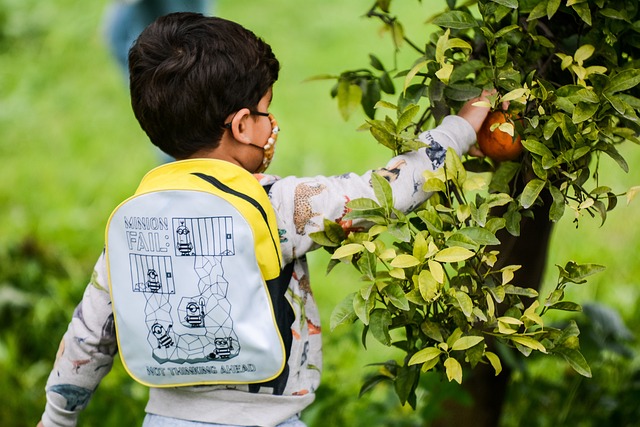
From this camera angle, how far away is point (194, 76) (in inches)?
67.7

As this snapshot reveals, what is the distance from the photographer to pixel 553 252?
402 cm

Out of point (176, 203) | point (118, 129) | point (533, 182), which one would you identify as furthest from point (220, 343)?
point (118, 129)

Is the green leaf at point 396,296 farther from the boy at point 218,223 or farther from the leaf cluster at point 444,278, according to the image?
the boy at point 218,223

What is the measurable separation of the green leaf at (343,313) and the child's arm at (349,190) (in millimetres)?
163

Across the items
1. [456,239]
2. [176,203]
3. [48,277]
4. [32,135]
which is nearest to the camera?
[456,239]

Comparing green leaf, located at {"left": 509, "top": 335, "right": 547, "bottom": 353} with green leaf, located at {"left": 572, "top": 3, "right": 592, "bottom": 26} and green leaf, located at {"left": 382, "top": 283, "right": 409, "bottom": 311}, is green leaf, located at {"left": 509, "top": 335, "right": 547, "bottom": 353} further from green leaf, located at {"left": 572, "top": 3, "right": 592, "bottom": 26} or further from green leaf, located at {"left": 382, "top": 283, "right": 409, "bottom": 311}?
green leaf, located at {"left": 572, "top": 3, "right": 592, "bottom": 26}

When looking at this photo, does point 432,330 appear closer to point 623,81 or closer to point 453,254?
point 453,254

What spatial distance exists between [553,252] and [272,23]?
2.72 metres

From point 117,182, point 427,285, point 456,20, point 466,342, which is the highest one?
point 456,20

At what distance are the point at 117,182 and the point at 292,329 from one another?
2979mm

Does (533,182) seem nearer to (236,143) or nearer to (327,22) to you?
(236,143)

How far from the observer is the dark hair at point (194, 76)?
1726 mm

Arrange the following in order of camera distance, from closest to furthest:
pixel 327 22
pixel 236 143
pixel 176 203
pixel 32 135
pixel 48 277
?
1. pixel 176 203
2. pixel 236 143
3. pixel 48 277
4. pixel 32 135
5. pixel 327 22

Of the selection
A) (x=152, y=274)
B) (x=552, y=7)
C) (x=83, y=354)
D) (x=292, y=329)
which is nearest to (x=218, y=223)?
(x=152, y=274)
